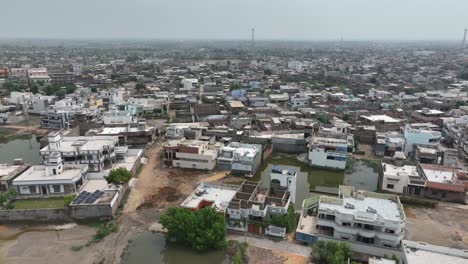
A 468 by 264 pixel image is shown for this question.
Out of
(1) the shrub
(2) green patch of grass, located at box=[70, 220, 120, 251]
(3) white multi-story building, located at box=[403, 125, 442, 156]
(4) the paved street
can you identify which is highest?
(3) white multi-story building, located at box=[403, 125, 442, 156]

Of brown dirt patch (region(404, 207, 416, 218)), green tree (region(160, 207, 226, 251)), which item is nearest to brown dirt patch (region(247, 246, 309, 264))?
green tree (region(160, 207, 226, 251))

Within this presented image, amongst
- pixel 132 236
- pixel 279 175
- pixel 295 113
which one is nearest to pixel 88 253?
pixel 132 236

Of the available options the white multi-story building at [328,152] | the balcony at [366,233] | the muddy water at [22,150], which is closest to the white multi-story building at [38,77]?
the muddy water at [22,150]

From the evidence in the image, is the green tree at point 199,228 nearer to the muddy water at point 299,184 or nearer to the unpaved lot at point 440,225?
the muddy water at point 299,184

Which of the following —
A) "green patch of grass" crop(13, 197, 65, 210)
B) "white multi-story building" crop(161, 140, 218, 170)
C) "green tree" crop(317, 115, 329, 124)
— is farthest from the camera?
"green tree" crop(317, 115, 329, 124)

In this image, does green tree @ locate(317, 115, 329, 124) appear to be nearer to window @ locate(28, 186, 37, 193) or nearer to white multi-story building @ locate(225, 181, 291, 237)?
white multi-story building @ locate(225, 181, 291, 237)

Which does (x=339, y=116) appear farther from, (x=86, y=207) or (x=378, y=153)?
(x=86, y=207)

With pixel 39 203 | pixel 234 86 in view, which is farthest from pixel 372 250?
pixel 234 86
